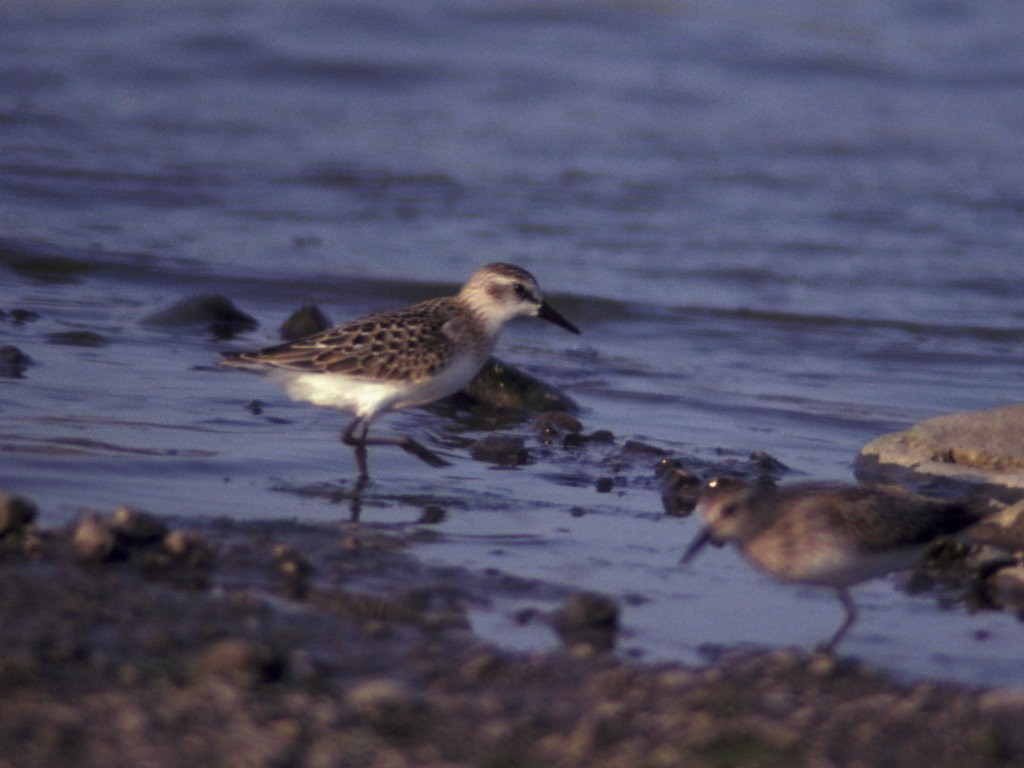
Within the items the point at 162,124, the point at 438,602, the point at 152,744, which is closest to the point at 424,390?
the point at 438,602

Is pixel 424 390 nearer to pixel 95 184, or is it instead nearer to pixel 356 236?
pixel 356 236

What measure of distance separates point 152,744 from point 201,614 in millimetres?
914

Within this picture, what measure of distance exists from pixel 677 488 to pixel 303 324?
3441 mm

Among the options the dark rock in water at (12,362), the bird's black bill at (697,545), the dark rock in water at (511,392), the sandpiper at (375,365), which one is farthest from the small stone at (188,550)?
the dark rock in water at (511,392)

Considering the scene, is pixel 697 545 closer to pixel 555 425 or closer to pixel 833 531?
pixel 833 531

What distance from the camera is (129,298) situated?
421 inches

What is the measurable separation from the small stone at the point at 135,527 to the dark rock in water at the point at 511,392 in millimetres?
3411

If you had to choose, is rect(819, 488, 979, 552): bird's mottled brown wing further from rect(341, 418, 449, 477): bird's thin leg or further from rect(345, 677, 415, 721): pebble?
rect(341, 418, 449, 477): bird's thin leg

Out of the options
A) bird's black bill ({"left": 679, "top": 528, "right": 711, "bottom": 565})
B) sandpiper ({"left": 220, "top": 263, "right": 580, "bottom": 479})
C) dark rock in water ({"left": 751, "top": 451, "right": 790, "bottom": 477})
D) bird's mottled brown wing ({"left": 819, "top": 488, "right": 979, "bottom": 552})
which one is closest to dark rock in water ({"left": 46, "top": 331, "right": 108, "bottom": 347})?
sandpiper ({"left": 220, "top": 263, "right": 580, "bottom": 479})

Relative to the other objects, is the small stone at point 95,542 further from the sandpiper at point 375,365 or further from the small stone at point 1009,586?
the small stone at point 1009,586

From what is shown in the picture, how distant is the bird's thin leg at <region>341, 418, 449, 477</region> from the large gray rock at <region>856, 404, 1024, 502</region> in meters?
2.06

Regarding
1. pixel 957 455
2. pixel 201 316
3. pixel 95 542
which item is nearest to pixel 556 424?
pixel 957 455

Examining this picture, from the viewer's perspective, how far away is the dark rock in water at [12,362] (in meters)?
7.89

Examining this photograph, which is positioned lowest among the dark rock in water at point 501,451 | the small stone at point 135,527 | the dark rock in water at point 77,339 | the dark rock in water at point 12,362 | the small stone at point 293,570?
the small stone at point 293,570
